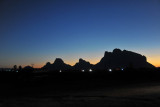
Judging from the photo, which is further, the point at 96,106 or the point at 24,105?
the point at 24,105

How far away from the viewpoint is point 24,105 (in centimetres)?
1098

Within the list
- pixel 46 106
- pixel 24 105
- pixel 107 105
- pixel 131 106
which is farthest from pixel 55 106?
pixel 131 106

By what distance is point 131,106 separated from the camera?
995cm

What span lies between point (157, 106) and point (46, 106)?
667 centimetres

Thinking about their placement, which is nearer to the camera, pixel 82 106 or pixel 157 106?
pixel 157 106

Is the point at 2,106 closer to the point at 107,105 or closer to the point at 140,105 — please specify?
the point at 107,105

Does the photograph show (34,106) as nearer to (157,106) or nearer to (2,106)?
(2,106)

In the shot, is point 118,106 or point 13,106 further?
point 13,106

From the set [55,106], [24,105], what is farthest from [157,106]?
[24,105]

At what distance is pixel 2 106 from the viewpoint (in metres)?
10.6

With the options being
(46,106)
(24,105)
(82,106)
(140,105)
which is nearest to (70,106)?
(82,106)

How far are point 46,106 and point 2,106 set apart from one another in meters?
2.80

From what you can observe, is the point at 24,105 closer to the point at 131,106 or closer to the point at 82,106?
the point at 82,106

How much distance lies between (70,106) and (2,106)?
4.33m
